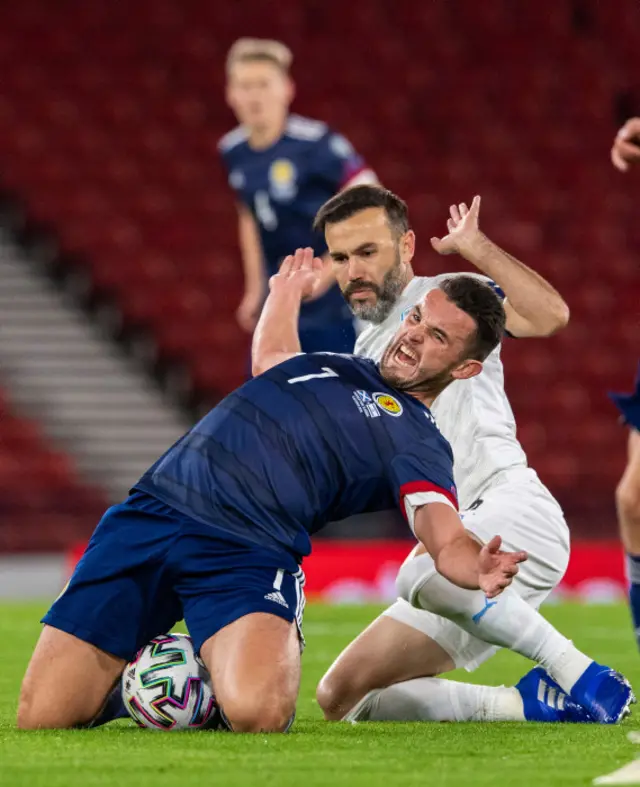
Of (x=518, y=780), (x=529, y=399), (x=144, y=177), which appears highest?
(x=144, y=177)

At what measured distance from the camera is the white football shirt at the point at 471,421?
→ 484 centimetres

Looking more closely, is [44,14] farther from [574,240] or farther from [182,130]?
[574,240]

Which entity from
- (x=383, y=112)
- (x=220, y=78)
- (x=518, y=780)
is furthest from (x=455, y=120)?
(x=518, y=780)

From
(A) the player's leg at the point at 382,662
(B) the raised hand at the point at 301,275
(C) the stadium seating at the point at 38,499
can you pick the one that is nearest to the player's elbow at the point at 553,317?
(B) the raised hand at the point at 301,275

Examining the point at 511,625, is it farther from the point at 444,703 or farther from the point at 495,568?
the point at 495,568

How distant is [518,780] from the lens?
10.5 ft

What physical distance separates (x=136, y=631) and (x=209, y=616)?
251mm

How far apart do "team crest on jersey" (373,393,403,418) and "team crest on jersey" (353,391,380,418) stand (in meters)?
0.02

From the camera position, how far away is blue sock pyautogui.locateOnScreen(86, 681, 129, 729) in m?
4.29

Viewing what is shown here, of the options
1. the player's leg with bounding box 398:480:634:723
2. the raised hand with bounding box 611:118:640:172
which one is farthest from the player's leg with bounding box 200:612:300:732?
the raised hand with bounding box 611:118:640:172

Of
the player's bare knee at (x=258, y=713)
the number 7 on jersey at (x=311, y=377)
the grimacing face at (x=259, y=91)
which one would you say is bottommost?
the player's bare knee at (x=258, y=713)

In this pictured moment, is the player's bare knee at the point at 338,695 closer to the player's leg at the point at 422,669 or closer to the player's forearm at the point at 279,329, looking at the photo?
the player's leg at the point at 422,669

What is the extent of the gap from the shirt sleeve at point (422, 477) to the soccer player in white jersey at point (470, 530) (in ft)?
1.01

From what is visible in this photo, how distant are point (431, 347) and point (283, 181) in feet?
10.5
